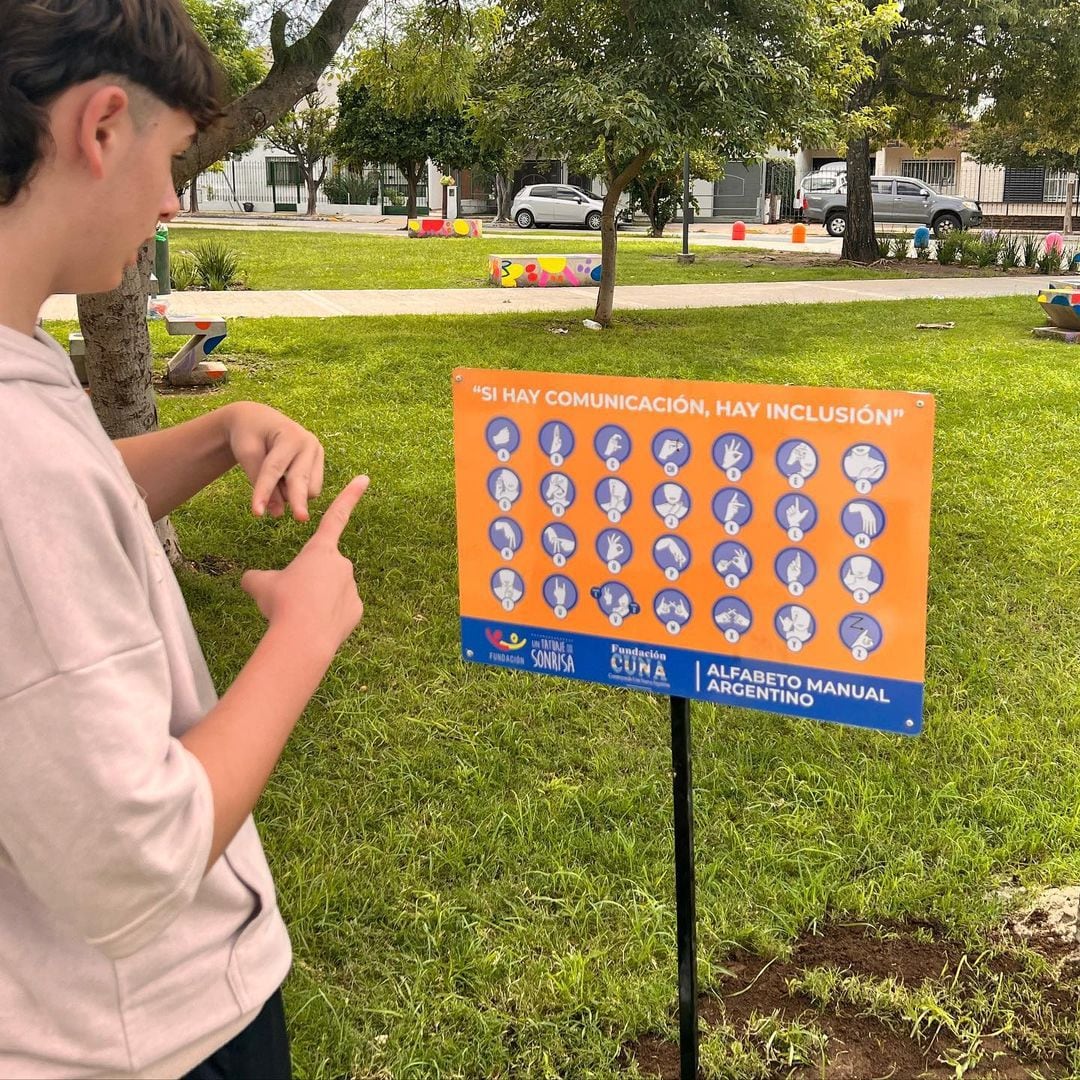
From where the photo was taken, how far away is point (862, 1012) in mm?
2461

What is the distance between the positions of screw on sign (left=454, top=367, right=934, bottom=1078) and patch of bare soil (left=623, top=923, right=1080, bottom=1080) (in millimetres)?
438

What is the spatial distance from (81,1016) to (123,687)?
1.17ft

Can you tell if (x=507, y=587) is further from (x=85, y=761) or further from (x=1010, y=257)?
(x=1010, y=257)

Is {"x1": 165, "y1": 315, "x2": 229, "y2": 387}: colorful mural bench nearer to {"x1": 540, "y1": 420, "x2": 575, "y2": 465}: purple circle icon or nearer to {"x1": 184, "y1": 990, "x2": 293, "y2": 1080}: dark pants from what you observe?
{"x1": 540, "y1": 420, "x2": 575, "y2": 465}: purple circle icon

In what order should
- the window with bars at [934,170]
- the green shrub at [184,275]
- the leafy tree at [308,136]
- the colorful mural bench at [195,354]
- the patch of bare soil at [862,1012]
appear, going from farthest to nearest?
1. the window with bars at [934,170]
2. the leafy tree at [308,136]
3. the green shrub at [184,275]
4. the colorful mural bench at [195,354]
5. the patch of bare soil at [862,1012]

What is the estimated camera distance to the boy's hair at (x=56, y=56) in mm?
904

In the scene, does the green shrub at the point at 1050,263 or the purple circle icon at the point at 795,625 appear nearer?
the purple circle icon at the point at 795,625

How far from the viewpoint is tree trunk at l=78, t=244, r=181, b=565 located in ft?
14.1

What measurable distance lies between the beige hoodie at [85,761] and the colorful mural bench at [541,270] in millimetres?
14736

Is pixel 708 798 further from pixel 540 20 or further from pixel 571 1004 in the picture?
pixel 540 20

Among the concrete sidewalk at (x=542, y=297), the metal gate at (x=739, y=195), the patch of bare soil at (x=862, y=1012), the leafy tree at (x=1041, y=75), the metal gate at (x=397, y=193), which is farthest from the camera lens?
the metal gate at (x=739, y=195)

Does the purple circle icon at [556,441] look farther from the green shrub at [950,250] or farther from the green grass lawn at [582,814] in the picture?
the green shrub at [950,250]

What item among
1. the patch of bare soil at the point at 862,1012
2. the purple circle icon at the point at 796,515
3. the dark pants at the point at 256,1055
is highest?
the purple circle icon at the point at 796,515

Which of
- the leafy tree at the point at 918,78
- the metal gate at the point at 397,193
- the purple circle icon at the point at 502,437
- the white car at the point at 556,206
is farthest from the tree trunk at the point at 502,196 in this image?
the purple circle icon at the point at 502,437
